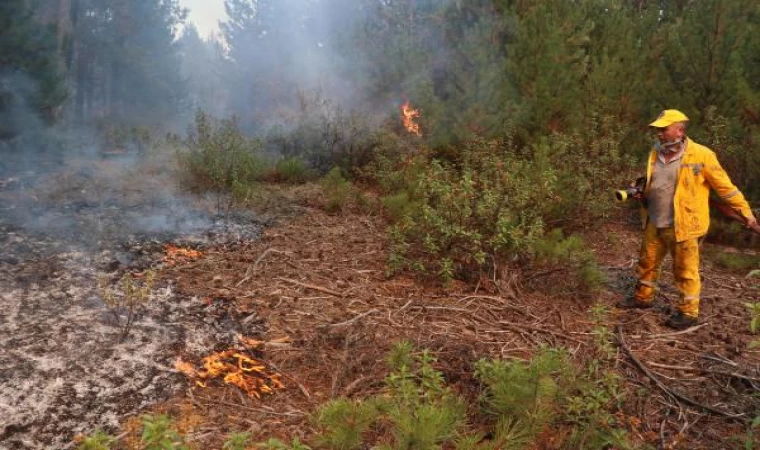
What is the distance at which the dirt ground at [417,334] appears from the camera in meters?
2.75

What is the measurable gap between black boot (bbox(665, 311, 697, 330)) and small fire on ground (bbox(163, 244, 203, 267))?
402 cm

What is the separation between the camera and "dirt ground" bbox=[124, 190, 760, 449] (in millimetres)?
2752

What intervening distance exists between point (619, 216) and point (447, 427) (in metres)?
6.35

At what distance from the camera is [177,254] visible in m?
4.77

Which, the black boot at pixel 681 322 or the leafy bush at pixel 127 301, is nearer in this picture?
the leafy bush at pixel 127 301

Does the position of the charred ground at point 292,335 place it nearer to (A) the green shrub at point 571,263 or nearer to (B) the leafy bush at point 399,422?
(A) the green shrub at point 571,263

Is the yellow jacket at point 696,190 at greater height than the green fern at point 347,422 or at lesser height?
greater

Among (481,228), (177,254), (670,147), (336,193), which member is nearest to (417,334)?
(481,228)

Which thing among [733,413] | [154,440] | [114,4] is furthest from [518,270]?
[114,4]

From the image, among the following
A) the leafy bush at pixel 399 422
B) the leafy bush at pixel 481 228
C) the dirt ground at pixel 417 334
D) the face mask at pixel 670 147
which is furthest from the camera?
the leafy bush at pixel 481 228

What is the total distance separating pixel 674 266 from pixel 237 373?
3.48 metres

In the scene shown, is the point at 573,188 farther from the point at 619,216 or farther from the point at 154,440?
the point at 154,440

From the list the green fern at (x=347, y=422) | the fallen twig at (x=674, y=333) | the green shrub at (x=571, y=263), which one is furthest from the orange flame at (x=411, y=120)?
the green fern at (x=347, y=422)

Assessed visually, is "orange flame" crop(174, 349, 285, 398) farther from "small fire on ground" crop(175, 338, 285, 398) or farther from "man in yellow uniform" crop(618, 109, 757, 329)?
"man in yellow uniform" crop(618, 109, 757, 329)
